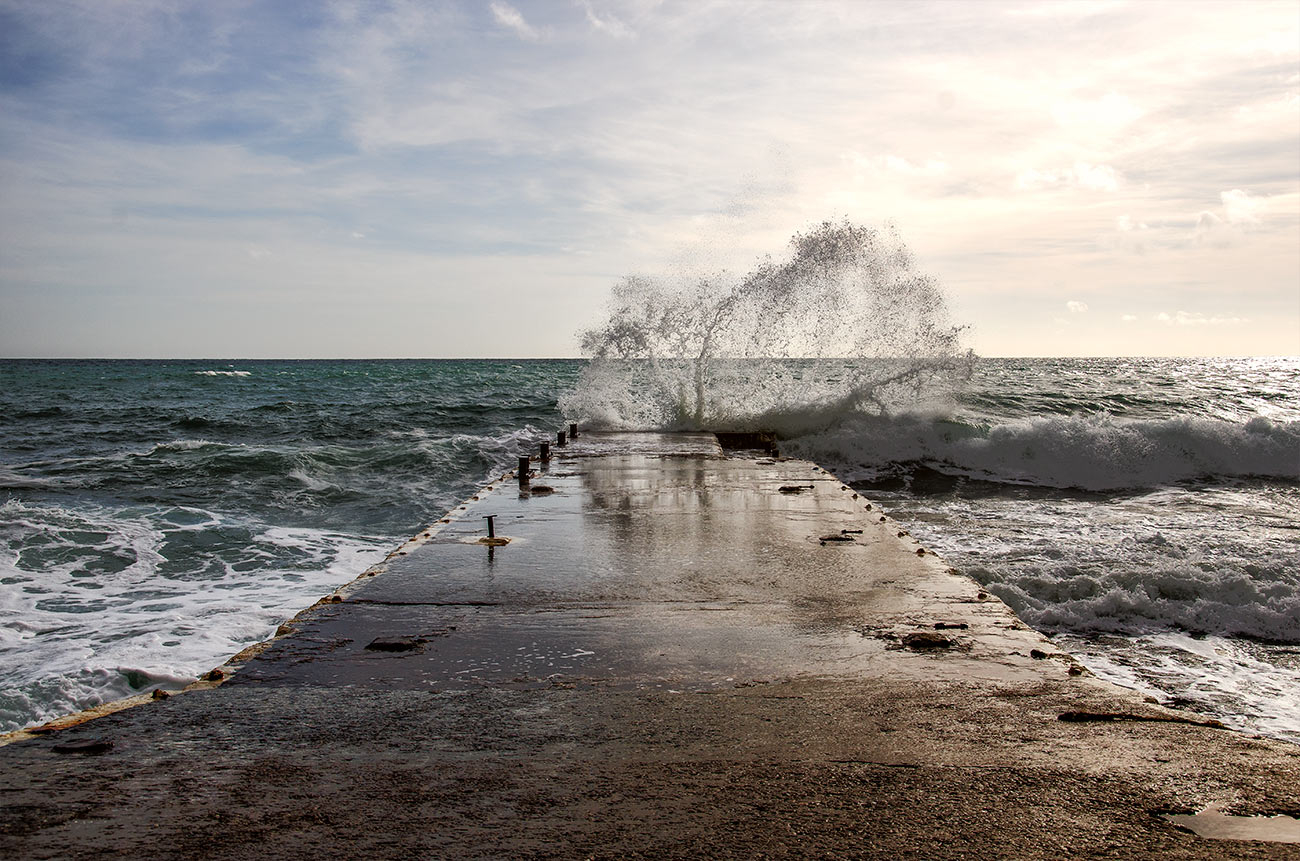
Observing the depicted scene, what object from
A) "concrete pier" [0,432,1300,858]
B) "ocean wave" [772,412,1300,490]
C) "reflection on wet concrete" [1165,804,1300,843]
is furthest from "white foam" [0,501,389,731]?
"ocean wave" [772,412,1300,490]

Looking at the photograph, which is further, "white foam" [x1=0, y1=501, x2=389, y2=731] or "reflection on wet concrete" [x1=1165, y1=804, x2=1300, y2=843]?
"white foam" [x1=0, y1=501, x2=389, y2=731]

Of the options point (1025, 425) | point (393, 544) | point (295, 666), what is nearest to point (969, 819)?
point (295, 666)

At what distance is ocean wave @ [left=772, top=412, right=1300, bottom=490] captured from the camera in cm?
1509

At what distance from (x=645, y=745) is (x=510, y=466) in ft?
45.1

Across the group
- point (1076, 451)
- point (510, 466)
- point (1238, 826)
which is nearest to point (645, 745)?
point (1238, 826)

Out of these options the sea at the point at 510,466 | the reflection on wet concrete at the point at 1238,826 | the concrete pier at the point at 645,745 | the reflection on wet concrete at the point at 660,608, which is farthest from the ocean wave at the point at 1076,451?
the reflection on wet concrete at the point at 1238,826

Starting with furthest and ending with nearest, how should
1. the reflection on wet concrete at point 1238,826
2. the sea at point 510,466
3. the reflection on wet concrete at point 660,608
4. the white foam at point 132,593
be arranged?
1. the sea at point 510,466
2. the white foam at point 132,593
3. the reflection on wet concrete at point 660,608
4. the reflection on wet concrete at point 1238,826

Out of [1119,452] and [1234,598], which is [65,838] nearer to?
[1234,598]

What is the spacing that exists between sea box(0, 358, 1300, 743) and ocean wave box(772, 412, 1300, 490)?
0.17 ft

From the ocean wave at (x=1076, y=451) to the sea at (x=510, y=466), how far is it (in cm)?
5

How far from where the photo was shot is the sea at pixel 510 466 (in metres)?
5.68

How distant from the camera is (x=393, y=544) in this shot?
971 cm

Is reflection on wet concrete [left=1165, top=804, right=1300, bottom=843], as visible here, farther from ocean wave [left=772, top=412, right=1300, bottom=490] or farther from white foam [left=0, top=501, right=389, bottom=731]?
ocean wave [left=772, top=412, right=1300, bottom=490]

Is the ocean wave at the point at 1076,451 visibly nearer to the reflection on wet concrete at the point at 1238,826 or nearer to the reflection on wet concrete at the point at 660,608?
the reflection on wet concrete at the point at 660,608
